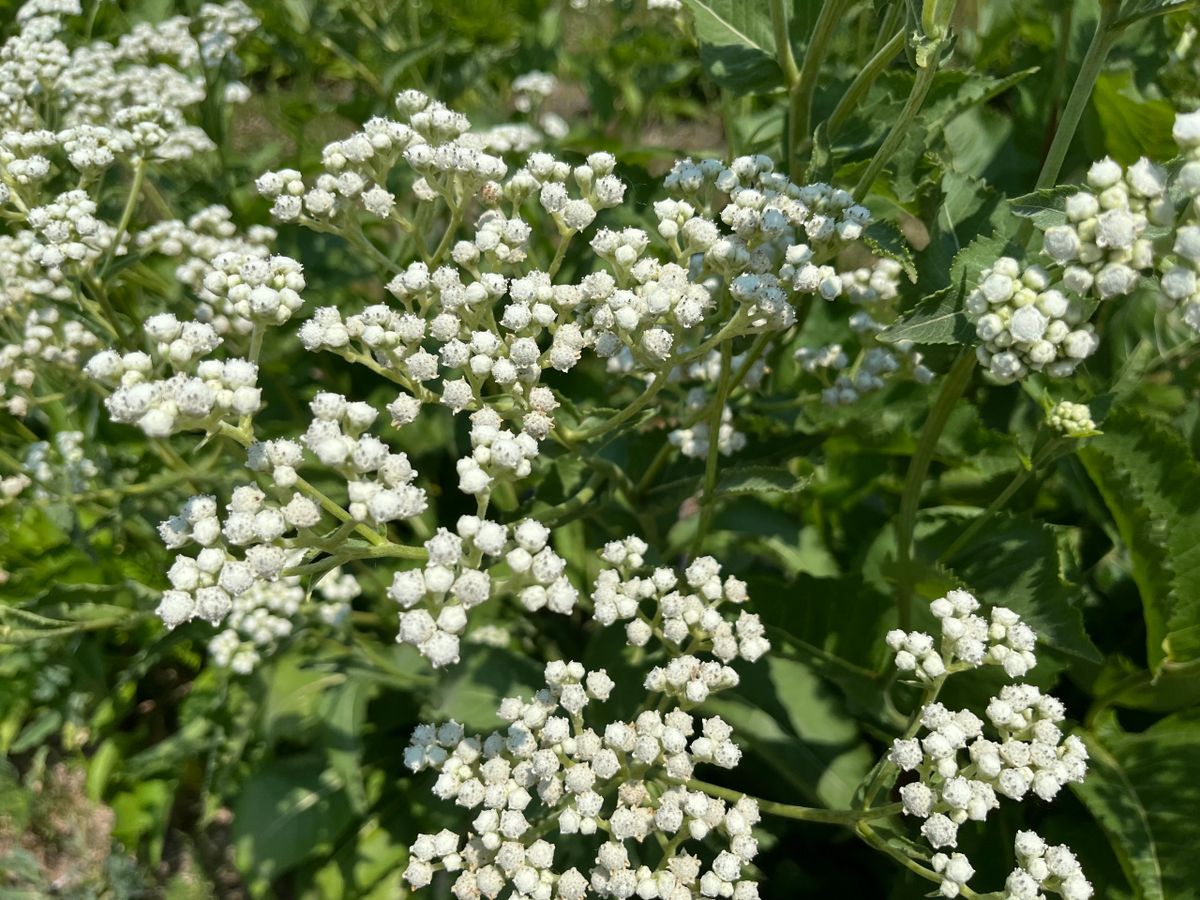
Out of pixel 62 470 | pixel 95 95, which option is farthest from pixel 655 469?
pixel 95 95

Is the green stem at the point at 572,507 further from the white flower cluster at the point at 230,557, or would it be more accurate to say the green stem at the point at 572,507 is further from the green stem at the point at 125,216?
the green stem at the point at 125,216

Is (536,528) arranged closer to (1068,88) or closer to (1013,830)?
(1013,830)

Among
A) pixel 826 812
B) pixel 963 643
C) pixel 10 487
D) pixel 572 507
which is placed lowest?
pixel 10 487

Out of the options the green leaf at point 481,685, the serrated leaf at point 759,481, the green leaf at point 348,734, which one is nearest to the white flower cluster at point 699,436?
the serrated leaf at point 759,481

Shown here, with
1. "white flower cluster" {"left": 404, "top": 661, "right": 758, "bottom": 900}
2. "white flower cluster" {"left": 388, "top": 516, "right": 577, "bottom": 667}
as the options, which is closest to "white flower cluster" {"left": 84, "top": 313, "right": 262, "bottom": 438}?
"white flower cluster" {"left": 388, "top": 516, "right": 577, "bottom": 667}

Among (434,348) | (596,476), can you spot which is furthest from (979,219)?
(434,348)

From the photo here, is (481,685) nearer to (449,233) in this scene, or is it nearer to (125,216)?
(449,233)
